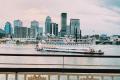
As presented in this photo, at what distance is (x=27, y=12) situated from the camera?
82125 millimetres

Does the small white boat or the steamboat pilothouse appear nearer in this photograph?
the small white boat

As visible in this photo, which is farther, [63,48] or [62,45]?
[62,45]

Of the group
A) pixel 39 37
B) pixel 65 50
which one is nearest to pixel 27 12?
pixel 39 37

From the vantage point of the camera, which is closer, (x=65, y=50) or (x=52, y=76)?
(x=52, y=76)

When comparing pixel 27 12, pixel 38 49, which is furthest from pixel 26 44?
pixel 27 12

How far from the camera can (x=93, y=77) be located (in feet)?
18.7

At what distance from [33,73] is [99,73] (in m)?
1.08

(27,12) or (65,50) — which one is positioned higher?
(27,12)

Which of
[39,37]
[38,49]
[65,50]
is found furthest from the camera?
[39,37]

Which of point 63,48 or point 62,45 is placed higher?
point 62,45

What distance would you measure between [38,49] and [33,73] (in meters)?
69.8

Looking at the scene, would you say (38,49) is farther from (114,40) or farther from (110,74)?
(110,74)

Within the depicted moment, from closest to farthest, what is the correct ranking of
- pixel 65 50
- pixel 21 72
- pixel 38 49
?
pixel 21 72 → pixel 65 50 → pixel 38 49

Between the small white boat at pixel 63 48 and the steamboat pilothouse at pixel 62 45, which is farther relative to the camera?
the steamboat pilothouse at pixel 62 45
